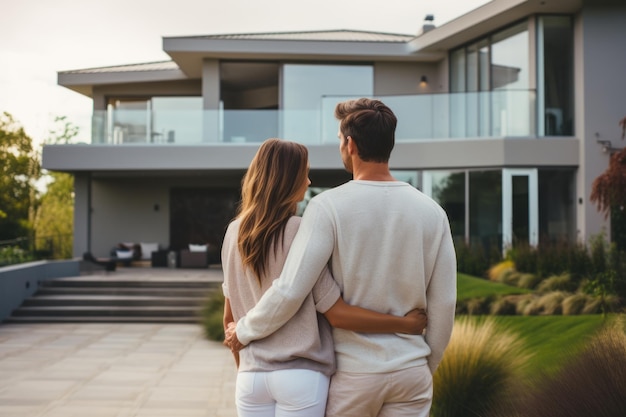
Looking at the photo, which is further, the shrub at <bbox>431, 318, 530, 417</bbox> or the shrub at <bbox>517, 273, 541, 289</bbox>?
the shrub at <bbox>517, 273, 541, 289</bbox>

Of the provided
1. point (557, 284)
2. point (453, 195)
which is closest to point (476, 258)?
point (453, 195)

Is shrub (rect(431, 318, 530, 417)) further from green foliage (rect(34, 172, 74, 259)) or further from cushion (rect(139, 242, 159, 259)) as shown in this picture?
green foliage (rect(34, 172, 74, 259))

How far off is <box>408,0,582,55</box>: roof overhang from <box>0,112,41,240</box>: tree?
18.6m

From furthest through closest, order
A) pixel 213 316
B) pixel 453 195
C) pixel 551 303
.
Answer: pixel 453 195 < pixel 213 316 < pixel 551 303

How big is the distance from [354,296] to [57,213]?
34.3 metres

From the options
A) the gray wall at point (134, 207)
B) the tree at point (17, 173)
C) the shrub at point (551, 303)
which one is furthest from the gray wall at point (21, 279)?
the tree at point (17, 173)

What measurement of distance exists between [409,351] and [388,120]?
721 millimetres

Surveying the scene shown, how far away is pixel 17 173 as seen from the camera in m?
32.9

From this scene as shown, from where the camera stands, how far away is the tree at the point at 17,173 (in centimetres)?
3145

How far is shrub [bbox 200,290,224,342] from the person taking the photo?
10.4m

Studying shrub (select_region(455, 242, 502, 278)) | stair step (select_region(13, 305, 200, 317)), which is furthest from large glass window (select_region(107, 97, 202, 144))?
shrub (select_region(455, 242, 502, 278))

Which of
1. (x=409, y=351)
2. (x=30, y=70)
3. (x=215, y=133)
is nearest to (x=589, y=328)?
(x=409, y=351)

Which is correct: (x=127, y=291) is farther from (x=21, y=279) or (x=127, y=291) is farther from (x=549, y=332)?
(x=549, y=332)

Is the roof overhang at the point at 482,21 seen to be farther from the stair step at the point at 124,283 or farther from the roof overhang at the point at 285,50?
the stair step at the point at 124,283
